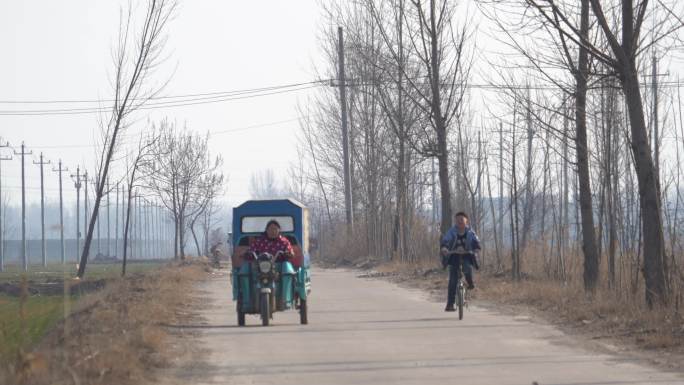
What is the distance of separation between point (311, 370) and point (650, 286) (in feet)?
20.0

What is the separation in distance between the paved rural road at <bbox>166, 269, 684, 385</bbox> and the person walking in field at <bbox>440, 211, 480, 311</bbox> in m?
0.59

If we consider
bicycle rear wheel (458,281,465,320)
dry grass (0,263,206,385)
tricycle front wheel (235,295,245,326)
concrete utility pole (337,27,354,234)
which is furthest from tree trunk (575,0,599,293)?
concrete utility pole (337,27,354,234)

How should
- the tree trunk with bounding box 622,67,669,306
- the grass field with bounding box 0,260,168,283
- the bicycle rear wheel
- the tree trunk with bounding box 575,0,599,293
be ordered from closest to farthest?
the tree trunk with bounding box 622,67,669,306 < the bicycle rear wheel < the tree trunk with bounding box 575,0,599,293 < the grass field with bounding box 0,260,168,283

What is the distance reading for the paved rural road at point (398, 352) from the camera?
10.4m

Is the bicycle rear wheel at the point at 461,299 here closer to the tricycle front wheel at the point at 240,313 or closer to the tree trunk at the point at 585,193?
the tree trunk at the point at 585,193

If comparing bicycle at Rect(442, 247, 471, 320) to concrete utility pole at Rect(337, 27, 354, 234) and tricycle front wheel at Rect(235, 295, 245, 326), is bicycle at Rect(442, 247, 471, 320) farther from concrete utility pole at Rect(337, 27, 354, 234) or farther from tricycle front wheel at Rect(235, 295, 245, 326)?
concrete utility pole at Rect(337, 27, 354, 234)

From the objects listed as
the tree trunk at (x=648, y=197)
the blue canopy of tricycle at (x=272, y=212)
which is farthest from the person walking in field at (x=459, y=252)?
the tree trunk at (x=648, y=197)

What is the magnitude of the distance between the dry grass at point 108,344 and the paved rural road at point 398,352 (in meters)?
0.60

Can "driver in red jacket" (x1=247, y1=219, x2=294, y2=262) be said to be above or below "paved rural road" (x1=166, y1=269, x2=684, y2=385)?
above

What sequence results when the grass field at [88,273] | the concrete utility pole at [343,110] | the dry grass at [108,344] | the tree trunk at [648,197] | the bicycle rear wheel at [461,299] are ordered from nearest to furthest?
the dry grass at [108,344] < the tree trunk at [648,197] < the bicycle rear wheel at [461,299] < the grass field at [88,273] < the concrete utility pole at [343,110]

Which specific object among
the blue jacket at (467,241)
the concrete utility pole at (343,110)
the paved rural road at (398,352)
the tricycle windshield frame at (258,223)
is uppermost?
the concrete utility pole at (343,110)

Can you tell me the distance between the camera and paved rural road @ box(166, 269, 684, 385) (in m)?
10.4

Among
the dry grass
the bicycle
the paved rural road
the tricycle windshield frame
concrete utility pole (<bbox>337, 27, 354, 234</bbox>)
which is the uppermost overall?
concrete utility pole (<bbox>337, 27, 354, 234</bbox>)

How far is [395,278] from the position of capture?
30234 millimetres
